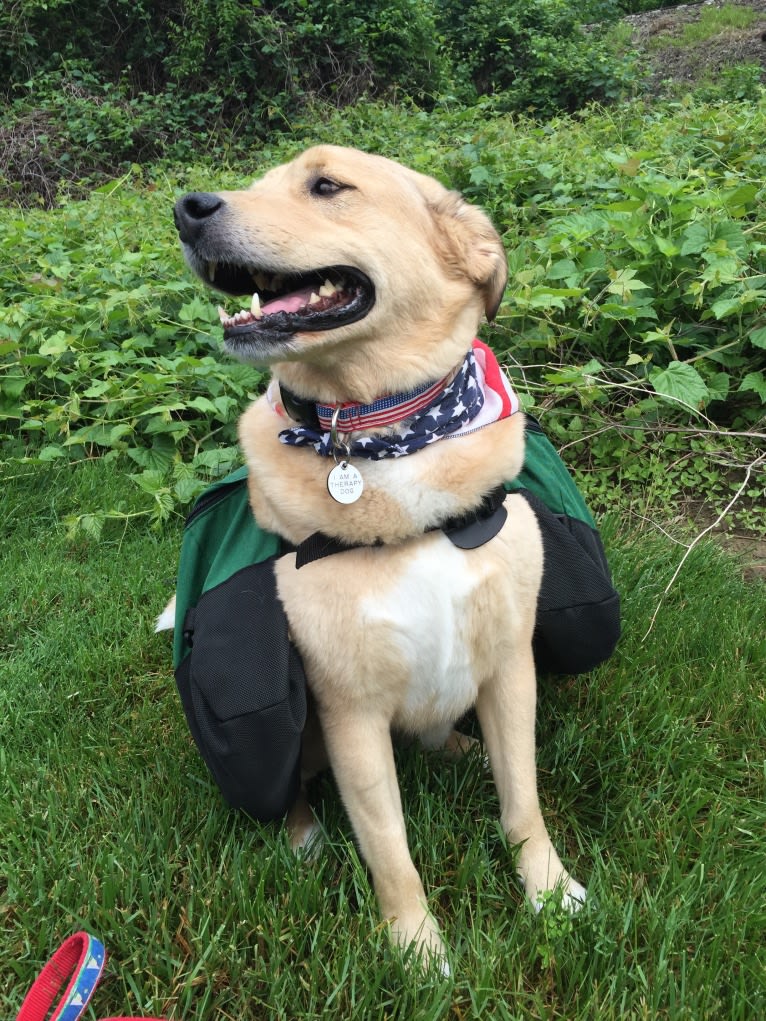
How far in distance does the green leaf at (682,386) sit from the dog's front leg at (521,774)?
1595 mm

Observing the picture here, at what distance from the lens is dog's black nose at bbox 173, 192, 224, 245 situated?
1.59 m

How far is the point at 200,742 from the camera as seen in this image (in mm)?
1721

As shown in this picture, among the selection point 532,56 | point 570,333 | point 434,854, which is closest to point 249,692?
point 434,854

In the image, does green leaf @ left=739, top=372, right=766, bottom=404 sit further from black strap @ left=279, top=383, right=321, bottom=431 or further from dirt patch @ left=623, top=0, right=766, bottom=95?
dirt patch @ left=623, top=0, right=766, bottom=95

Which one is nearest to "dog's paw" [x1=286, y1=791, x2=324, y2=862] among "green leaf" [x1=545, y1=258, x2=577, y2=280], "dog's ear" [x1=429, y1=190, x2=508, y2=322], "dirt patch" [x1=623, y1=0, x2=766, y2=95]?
"dog's ear" [x1=429, y1=190, x2=508, y2=322]

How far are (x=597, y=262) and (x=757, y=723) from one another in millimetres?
2123

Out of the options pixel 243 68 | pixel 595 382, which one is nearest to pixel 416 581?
pixel 595 382

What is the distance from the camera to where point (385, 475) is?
5.32ft

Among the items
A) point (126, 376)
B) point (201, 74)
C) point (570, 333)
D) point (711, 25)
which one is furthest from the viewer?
point (711, 25)

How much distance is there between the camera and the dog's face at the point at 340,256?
1.58 meters

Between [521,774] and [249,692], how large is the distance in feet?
2.12

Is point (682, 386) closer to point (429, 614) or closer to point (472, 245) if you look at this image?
point (472, 245)

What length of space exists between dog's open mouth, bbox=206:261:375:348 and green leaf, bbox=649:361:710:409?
5.55 feet

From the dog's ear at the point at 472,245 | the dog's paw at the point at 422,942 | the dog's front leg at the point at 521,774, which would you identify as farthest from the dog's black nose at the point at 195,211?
the dog's paw at the point at 422,942
